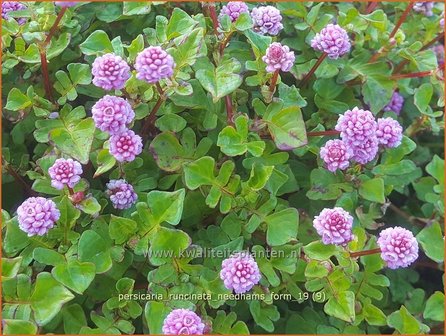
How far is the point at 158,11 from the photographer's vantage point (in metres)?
1.60

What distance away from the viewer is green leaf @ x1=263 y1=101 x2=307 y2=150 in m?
1.31

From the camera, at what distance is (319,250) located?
1.29m

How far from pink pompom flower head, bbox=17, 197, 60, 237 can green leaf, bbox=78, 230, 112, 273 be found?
76 mm

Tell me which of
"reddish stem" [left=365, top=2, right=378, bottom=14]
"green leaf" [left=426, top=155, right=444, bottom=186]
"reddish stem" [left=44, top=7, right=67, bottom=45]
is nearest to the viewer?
"reddish stem" [left=44, top=7, right=67, bottom=45]

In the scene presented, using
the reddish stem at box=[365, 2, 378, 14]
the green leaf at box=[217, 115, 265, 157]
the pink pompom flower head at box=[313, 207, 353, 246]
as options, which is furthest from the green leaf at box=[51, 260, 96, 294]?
the reddish stem at box=[365, 2, 378, 14]

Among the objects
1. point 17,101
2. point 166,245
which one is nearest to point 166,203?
point 166,245

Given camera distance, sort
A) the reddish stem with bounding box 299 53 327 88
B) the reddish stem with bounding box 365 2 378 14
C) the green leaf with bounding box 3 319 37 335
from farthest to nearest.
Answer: the reddish stem with bounding box 365 2 378 14 → the reddish stem with bounding box 299 53 327 88 → the green leaf with bounding box 3 319 37 335

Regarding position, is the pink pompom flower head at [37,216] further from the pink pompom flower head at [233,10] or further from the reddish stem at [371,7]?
the reddish stem at [371,7]

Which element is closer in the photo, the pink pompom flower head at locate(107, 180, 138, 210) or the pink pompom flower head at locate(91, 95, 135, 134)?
the pink pompom flower head at locate(91, 95, 135, 134)

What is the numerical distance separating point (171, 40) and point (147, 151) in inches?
11.1

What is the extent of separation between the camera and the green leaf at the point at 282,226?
50.9 inches

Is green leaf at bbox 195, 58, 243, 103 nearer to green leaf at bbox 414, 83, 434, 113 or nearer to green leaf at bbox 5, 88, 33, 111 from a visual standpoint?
green leaf at bbox 5, 88, 33, 111

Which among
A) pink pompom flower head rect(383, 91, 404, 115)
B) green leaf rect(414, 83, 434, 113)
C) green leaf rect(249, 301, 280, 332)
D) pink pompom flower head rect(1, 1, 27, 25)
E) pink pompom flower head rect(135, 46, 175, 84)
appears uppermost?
pink pompom flower head rect(135, 46, 175, 84)

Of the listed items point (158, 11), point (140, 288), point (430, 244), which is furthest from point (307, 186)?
point (158, 11)
